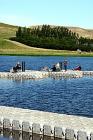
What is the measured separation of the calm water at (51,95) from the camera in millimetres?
48750

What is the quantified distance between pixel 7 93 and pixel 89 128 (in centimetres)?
3102

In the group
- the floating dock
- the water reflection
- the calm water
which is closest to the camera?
the water reflection

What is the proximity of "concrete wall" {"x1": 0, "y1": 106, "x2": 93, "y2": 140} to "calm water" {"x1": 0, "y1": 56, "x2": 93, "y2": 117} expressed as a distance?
325 inches

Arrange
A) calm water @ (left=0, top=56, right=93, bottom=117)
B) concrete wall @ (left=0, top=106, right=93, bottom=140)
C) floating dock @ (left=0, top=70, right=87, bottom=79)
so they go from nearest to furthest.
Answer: concrete wall @ (left=0, top=106, right=93, bottom=140) → calm water @ (left=0, top=56, right=93, bottom=117) → floating dock @ (left=0, top=70, right=87, bottom=79)

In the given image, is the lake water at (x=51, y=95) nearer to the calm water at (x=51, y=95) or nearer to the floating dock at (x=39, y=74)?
the calm water at (x=51, y=95)

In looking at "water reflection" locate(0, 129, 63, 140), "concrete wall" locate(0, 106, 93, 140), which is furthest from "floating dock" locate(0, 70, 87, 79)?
"water reflection" locate(0, 129, 63, 140)

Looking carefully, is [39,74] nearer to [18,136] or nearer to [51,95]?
[51,95]

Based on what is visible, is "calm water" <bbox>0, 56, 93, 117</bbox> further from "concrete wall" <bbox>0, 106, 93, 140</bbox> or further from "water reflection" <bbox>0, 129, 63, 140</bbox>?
"water reflection" <bbox>0, 129, 63, 140</bbox>

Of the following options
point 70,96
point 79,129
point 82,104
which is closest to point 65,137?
point 79,129

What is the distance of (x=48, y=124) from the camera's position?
109 ft

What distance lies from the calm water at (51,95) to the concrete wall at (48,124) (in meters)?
8.25

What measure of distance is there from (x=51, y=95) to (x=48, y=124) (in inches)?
1051

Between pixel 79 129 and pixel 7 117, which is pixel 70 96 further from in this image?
pixel 79 129

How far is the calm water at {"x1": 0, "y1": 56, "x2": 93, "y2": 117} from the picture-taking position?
4875cm
